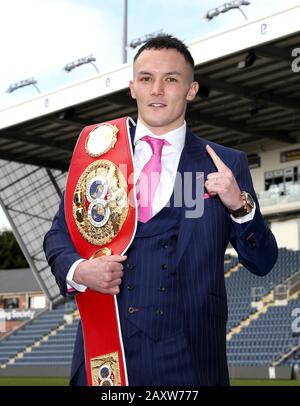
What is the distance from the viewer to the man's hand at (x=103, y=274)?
248 centimetres

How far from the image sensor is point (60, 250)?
2.63m

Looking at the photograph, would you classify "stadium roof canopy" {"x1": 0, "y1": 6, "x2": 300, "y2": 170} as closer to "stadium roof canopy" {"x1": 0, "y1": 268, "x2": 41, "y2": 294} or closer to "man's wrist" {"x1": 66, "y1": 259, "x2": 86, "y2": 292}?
"man's wrist" {"x1": 66, "y1": 259, "x2": 86, "y2": 292}

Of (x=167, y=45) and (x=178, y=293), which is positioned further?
(x=167, y=45)

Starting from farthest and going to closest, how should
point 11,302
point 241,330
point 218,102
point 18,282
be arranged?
point 11,302 < point 18,282 < point 218,102 < point 241,330

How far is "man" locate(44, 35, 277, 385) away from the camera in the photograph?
2.49 metres

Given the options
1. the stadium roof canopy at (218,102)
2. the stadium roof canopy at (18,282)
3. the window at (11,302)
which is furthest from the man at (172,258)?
the window at (11,302)

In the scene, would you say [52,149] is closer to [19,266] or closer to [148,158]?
[148,158]

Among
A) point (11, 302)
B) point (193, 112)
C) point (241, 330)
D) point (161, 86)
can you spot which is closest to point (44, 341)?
point (241, 330)

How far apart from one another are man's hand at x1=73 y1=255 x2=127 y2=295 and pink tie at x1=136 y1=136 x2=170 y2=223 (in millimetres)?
173

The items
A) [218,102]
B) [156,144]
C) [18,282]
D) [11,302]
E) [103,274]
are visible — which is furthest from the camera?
[11,302]

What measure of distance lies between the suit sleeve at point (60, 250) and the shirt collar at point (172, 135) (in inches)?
13.3

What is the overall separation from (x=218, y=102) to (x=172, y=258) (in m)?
26.7

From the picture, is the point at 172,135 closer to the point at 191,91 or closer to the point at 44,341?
the point at 191,91

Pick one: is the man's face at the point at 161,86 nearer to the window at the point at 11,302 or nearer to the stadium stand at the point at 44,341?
the stadium stand at the point at 44,341
